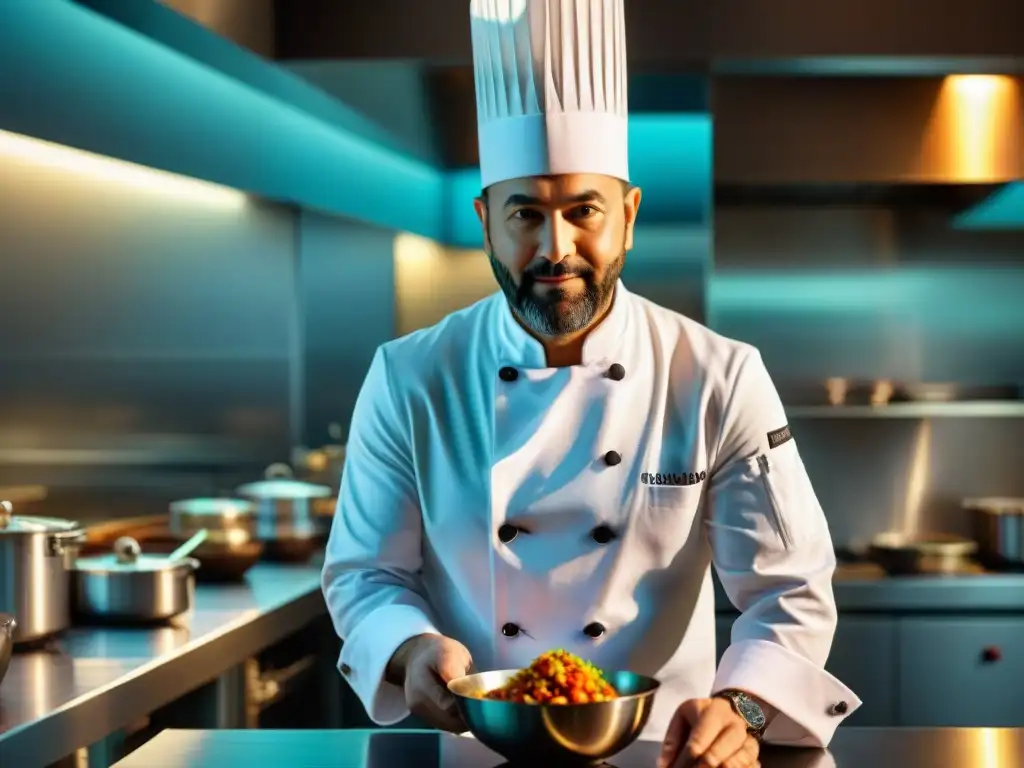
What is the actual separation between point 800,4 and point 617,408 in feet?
5.68

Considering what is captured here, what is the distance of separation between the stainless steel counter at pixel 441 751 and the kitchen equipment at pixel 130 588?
1006 millimetres

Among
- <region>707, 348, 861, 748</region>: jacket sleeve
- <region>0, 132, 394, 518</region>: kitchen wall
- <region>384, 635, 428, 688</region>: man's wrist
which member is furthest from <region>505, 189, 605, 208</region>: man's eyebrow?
<region>0, 132, 394, 518</region>: kitchen wall

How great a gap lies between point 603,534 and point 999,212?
9.07ft

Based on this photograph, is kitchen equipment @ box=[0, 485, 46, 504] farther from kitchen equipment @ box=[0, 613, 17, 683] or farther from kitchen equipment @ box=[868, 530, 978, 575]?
kitchen equipment @ box=[868, 530, 978, 575]

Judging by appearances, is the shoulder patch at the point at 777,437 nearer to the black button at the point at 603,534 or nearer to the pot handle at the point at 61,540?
the black button at the point at 603,534

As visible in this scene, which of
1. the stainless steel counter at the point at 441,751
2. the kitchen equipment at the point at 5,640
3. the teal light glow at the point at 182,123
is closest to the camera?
the stainless steel counter at the point at 441,751

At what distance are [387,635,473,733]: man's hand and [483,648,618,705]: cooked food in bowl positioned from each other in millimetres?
107

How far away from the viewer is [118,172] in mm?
3580

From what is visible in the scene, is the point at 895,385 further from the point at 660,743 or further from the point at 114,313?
the point at 660,743

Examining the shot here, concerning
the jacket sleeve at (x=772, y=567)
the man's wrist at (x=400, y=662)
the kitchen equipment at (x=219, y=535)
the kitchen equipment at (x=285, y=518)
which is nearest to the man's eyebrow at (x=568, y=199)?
the jacket sleeve at (x=772, y=567)

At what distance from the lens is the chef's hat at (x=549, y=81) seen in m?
2.02

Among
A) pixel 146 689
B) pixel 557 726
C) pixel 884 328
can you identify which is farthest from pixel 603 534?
pixel 884 328

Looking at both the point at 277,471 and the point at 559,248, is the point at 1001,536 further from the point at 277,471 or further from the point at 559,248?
the point at 559,248

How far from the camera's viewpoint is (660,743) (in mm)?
1689
